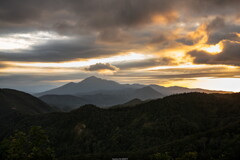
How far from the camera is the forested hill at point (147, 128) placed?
9338 centimetres

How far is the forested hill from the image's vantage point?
93.4 metres

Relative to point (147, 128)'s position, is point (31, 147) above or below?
above

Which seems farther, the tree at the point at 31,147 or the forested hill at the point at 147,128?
the forested hill at the point at 147,128

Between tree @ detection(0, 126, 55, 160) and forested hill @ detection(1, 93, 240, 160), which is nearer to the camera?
tree @ detection(0, 126, 55, 160)

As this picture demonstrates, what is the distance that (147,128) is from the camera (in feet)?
396

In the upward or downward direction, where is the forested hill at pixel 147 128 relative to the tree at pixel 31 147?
downward

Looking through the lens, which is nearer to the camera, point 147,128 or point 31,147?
point 31,147

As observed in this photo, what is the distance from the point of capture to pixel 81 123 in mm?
139750

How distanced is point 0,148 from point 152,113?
358ft

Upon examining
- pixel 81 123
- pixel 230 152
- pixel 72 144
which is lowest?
pixel 72 144

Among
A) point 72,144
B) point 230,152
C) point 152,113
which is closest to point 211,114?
point 152,113

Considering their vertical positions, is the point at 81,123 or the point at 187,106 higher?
the point at 187,106

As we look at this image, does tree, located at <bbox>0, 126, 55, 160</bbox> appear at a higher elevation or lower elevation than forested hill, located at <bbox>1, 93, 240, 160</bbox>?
higher

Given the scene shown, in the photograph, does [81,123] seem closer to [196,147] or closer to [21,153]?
[196,147]
